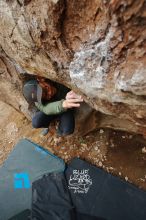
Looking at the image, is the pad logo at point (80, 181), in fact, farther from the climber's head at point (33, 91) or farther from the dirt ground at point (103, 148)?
the climber's head at point (33, 91)

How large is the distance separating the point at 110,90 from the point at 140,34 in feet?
1.37

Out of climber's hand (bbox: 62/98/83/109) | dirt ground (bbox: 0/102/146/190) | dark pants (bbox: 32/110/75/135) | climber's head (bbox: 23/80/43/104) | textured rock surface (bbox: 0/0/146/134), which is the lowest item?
dirt ground (bbox: 0/102/146/190)

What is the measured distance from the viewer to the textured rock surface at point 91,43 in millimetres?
1546

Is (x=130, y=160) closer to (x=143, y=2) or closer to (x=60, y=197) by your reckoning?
(x=60, y=197)

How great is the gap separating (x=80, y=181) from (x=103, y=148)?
0.50m

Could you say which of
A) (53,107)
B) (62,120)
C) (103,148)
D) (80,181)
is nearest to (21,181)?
(80,181)

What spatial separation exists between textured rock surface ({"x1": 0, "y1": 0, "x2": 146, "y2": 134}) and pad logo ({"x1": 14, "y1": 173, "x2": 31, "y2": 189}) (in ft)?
5.93

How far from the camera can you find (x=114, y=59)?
5.54 feet

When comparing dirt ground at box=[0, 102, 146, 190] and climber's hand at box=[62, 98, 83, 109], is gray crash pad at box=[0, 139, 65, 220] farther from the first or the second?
climber's hand at box=[62, 98, 83, 109]

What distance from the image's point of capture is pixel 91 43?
5.76ft

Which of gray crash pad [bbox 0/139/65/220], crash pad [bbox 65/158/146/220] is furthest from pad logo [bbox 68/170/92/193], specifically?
gray crash pad [bbox 0/139/65/220]

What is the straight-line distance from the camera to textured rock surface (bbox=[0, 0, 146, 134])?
1.55 meters

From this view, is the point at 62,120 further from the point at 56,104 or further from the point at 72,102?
the point at 72,102

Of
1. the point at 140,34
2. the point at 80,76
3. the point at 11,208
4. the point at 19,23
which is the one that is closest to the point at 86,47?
the point at 80,76
